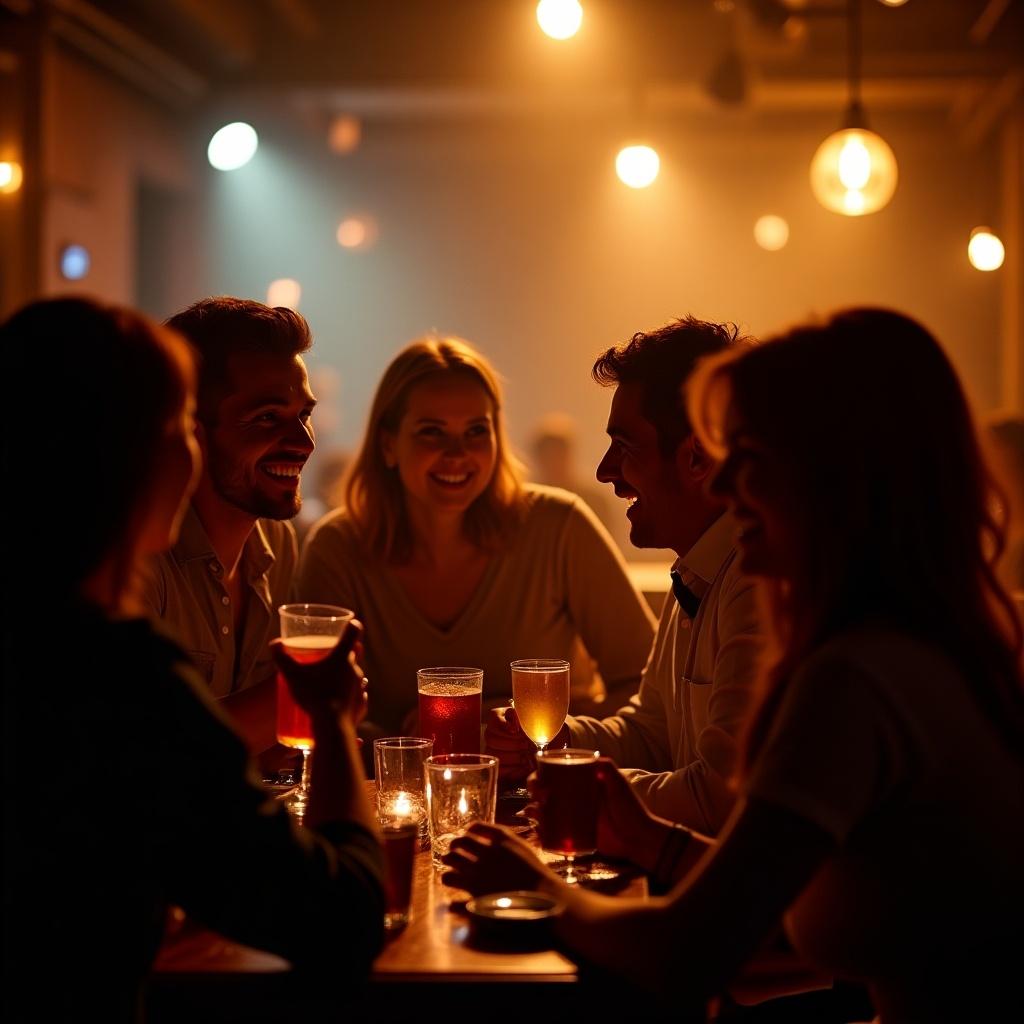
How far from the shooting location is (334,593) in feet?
9.66

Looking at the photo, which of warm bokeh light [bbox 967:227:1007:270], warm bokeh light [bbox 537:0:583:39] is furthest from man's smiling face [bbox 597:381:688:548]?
warm bokeh light [bbox 967:227:1007:270]

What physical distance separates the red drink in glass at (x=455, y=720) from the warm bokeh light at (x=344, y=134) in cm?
826

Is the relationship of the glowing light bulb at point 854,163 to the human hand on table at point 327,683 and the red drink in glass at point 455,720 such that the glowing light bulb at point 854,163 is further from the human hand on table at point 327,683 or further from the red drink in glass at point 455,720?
the human hand on table at point 327,683

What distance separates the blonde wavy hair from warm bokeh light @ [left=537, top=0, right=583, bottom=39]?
1.89 metres

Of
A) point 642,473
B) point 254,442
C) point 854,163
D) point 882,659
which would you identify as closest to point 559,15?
point 854,163

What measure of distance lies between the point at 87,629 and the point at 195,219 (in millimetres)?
8022

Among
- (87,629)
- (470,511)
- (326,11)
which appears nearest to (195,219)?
(326,11)

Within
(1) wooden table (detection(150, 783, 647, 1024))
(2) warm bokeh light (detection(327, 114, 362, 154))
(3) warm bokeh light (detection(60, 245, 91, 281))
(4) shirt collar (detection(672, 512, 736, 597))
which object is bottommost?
(1) wooden table (detection(150, 783, 647, 1024))

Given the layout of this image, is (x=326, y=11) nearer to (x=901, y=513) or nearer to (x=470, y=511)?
(x=470, y=511)

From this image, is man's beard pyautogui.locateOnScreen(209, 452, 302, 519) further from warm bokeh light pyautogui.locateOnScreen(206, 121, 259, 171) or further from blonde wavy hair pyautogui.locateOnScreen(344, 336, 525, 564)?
warm bokeh light pyautogui.locateOnScreen(206, 121, 259, 171)

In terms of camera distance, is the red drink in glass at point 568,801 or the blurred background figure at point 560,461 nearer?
the red drink in glass at point 568,801

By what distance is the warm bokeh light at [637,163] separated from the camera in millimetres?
5363

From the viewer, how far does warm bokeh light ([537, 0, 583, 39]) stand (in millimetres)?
4398

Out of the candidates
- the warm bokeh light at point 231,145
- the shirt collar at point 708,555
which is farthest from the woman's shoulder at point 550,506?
the warm bokeh light at point 231,145
